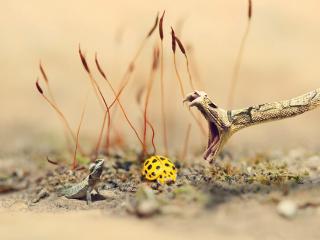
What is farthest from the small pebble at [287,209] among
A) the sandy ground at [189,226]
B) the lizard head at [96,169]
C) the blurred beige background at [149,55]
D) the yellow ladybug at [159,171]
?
the blurred beige background at [149,55]

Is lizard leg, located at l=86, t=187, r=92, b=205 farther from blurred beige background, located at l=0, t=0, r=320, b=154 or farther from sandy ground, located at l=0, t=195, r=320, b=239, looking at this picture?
blurred beige background, located at l=0, t=0, r=320, b=154

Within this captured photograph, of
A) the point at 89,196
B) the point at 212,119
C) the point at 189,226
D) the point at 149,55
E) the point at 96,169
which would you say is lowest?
the point at 189,226

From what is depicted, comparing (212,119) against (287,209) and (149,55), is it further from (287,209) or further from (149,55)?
(149,55)

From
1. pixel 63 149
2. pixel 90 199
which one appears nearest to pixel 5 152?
pixel 63 149

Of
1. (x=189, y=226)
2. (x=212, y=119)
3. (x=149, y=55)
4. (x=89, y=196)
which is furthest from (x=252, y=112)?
(x=149, y=55)

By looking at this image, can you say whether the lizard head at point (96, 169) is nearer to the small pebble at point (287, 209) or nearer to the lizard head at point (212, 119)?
the lizard head at point (212, 119)

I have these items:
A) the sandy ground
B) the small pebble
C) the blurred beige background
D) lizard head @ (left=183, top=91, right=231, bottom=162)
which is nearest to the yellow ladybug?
lizard head @ (left=183, top=91, right=231, bottom=162)
